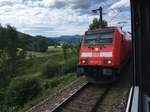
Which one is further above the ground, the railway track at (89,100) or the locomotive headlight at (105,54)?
the locomotive headlight at (105,54)

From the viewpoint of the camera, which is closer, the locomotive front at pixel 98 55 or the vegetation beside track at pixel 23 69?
the locomotive front at pixel 98 55

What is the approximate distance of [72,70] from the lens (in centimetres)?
2258

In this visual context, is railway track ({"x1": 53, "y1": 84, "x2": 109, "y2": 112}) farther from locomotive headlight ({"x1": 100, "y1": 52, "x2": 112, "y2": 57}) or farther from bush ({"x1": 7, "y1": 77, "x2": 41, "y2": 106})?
bush ({"x1": 7, "y1": 77, "x2": 41, "y2": 106})

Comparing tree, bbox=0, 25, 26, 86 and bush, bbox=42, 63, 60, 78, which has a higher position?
tree, bbox=0, 25, 26, 86

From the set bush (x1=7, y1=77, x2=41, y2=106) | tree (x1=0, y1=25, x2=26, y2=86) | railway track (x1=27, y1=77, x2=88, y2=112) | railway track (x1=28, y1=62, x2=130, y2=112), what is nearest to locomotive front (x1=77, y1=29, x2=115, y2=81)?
railway track (x1=28, y1=62, x2=130, y2=112)

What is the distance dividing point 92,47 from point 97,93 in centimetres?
237

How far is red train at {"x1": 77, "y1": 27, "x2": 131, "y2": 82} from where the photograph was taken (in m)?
11.3

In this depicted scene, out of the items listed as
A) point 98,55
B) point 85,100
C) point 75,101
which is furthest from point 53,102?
point 98,55

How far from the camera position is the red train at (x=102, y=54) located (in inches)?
446

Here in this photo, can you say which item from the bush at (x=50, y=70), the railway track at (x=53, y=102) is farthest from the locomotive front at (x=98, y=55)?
the bush at (x=50, y=70)

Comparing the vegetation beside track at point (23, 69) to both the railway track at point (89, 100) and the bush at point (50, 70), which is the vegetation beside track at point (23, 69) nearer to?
the bush at point (50, 70)

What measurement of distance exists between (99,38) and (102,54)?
2.83ft

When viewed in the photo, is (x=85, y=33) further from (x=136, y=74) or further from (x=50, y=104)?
(x=136, y=74)

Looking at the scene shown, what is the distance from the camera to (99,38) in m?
12.0
